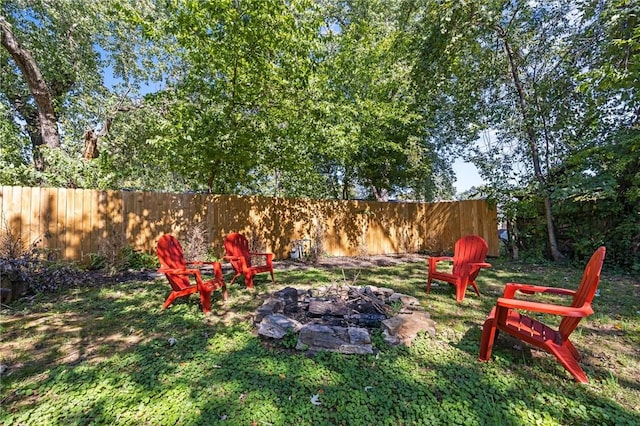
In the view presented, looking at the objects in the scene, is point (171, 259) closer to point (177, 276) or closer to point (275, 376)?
point (177, 276)

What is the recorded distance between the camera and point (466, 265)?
3.68 m

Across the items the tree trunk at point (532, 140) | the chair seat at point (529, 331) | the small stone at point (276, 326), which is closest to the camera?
the chair seat at point (529, 331)

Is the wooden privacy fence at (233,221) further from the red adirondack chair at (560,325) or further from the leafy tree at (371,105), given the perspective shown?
the red adirondack chair at (560,325)

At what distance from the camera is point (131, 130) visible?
8.16m

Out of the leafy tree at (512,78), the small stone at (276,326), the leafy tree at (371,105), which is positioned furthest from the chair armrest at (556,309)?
the leafy tree at (512,78)

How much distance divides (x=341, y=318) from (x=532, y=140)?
627 centimetres

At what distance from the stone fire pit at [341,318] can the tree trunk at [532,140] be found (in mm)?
4868

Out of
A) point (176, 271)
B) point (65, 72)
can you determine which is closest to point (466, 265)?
point (176, 271)

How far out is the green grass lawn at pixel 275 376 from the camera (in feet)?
5.20

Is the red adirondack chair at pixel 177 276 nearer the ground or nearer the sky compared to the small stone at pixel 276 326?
nearer the sky

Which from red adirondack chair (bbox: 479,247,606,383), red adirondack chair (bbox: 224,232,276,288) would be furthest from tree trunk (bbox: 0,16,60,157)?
red adirondack chair (bbox: 479,247,606,383)

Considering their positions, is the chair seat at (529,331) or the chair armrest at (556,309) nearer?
the chair armrest at (556,309)

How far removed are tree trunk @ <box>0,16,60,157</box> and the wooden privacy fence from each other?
254cm

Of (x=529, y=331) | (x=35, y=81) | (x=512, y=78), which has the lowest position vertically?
(x=529, y=331)
